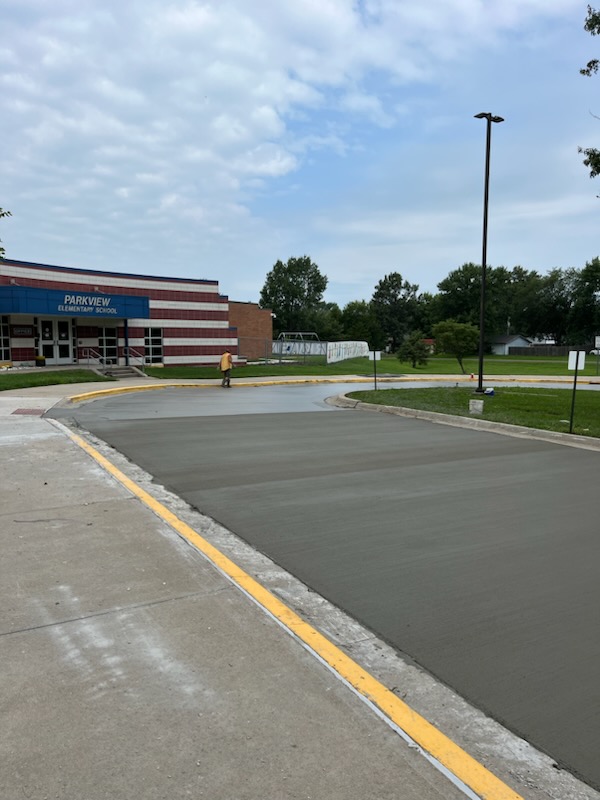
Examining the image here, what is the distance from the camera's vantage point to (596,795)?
2.46m

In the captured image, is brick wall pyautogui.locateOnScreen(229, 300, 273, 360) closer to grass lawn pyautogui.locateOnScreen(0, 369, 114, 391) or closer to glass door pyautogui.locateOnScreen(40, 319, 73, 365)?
glass door pyautogui.locateOnScreen(40, 319, 73, 365)

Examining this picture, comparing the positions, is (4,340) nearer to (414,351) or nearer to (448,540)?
(448,540)

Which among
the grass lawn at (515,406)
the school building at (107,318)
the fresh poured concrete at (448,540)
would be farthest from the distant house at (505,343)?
the fresh poured concrete at (448,540)

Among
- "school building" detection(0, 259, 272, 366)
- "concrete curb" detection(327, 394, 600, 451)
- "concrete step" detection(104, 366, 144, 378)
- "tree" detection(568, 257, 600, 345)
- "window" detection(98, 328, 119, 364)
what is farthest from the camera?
"tree" detection(568, 257, 600, 345)

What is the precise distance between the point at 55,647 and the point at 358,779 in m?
1.90

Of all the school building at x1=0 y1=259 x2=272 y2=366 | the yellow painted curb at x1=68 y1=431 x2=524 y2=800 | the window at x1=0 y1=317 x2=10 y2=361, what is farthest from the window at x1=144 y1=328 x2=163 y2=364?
the yellow painted curb at x1=68 y1=431 x2=524 y2=800

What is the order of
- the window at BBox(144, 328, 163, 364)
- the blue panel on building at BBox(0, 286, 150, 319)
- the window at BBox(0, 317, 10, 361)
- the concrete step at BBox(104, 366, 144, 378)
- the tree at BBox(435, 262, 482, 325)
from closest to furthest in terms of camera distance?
the blue panel on building at BBox(0, 286, 150, 319) < the window at BBox(0, 317, 10, 361) < the concrete step at BBox(104, 366, 144, 378) < the window at BBox(144, 328, 163, 364) < the tree at BBox(435, 262, 482, 325)

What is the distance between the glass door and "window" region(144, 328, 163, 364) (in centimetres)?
477

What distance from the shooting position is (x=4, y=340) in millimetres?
31859

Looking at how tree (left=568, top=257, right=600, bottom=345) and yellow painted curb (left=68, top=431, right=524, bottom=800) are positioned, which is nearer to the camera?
yellow painted curb (left=68, top=431, right=524, bottom=800)

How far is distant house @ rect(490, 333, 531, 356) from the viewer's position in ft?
369

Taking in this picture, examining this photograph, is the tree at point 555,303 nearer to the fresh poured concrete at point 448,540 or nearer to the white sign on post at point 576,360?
the white sign on post at point 576,360

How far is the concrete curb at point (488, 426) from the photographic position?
451 inches

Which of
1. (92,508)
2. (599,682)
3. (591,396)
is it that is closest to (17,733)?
(599,682)
